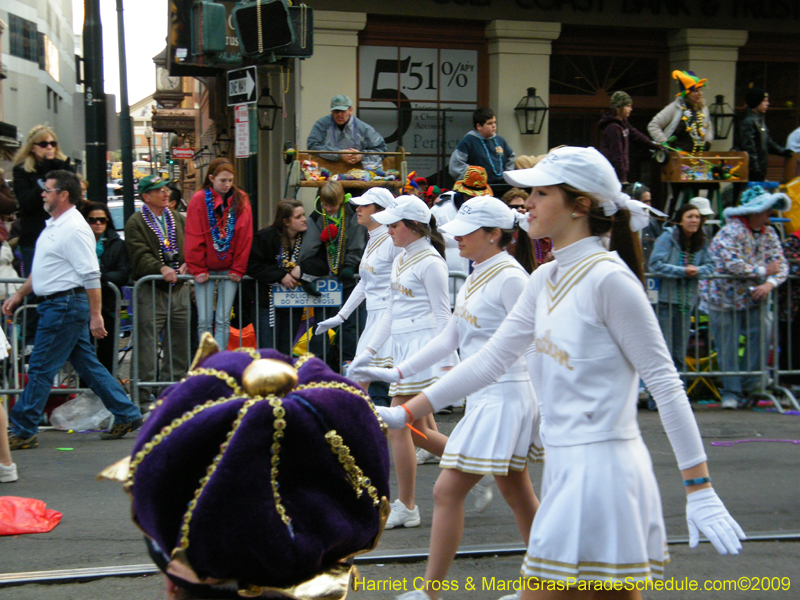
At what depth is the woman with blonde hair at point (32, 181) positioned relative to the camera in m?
8.66

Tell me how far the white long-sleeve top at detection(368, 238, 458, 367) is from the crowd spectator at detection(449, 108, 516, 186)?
500 centimetres

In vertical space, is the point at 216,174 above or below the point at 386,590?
above

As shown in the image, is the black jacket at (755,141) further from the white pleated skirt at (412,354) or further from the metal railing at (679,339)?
the white pleated skirt at (412,354)

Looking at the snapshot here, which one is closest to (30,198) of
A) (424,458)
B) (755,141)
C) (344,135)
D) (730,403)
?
(344,135)

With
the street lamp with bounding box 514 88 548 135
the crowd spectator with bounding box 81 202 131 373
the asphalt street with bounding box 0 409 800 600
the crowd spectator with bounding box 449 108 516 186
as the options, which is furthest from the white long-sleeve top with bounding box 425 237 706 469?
the street lamp with bounding box 514 88 548 135

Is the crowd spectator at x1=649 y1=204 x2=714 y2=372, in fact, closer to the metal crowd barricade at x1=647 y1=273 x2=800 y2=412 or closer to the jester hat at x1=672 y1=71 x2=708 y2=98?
the metal crowd barricade at x1=647 y1=273 x2=800 y2=412

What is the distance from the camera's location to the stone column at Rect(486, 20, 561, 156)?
41.6 ft

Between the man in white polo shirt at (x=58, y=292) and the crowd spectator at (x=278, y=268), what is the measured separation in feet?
5.89

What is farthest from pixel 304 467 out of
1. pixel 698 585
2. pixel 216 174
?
pixel 216 174

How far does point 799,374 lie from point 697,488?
24.3ft

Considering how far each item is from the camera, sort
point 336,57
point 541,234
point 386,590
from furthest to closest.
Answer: point 336,57 → point 386,590 → point 541,234

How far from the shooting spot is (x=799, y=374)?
9.38m

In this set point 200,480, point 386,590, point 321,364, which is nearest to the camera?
point 200,480

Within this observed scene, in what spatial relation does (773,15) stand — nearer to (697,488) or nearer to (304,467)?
(697,488)
